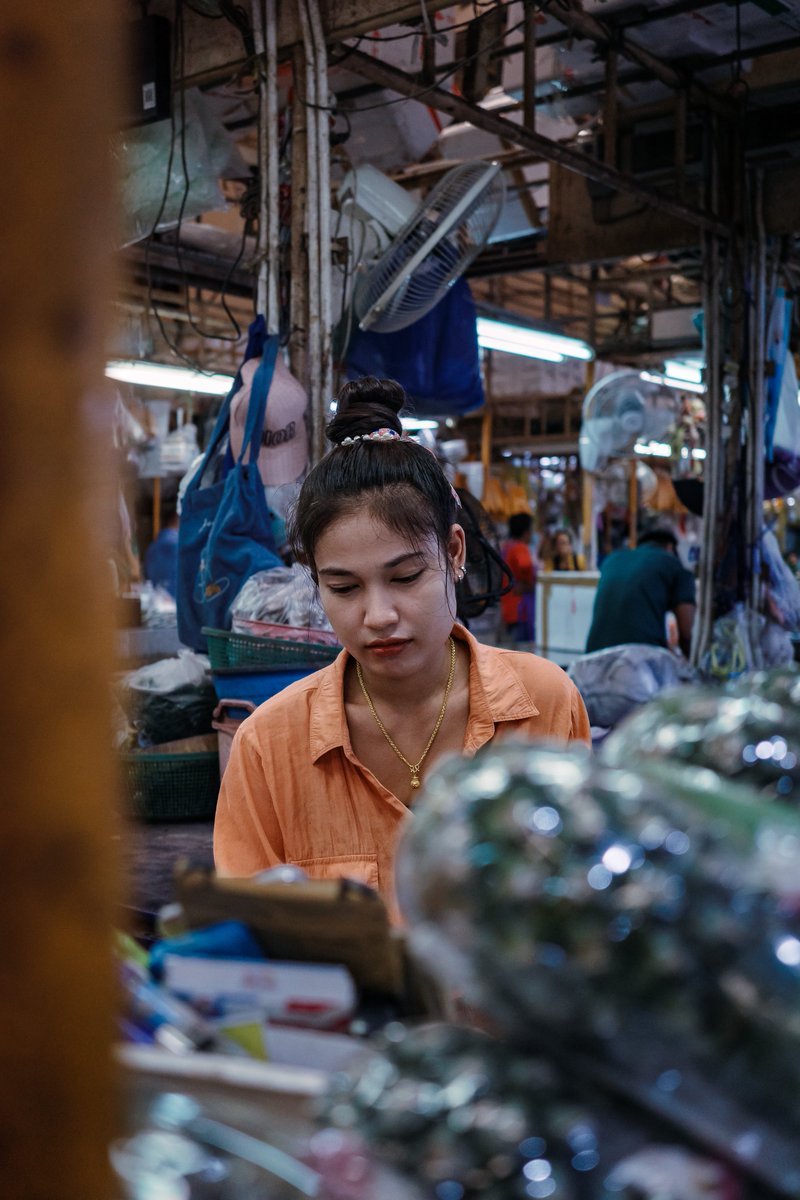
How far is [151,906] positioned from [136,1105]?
1799 mm

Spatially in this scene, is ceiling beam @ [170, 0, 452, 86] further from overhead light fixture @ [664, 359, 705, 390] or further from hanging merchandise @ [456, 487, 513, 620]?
overhead light fixture @ [664, 359, 705, 390]

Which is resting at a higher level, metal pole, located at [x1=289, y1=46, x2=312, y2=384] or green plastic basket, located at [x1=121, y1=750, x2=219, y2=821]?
metal pole, located at [x1=289, y1=46, x2=312, y2=384]

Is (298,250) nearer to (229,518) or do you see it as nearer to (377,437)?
(229,518)

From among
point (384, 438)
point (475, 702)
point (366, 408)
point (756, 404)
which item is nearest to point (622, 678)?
point (756, 404)

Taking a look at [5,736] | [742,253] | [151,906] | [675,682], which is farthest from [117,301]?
[742,253]

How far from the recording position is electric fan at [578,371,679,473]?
8.02 m

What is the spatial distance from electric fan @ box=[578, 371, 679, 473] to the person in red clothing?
246cm

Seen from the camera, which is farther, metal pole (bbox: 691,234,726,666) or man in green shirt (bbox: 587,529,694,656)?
man in green shirt (bbox: 587,529,694,656)

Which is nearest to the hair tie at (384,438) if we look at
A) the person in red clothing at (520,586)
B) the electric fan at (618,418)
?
the electric fan at (618,418)

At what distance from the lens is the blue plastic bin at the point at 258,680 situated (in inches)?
120

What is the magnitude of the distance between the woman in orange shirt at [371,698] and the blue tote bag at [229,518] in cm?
131

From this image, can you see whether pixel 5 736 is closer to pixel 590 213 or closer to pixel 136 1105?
pixel 136 1105

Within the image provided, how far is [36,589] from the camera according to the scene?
1.38 feet

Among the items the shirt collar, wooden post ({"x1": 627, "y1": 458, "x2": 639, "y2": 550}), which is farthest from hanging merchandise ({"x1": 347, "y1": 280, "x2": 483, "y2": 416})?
wooden post ({"x1": 627, "y1": 458, "x2": 639, "y2": 550})
